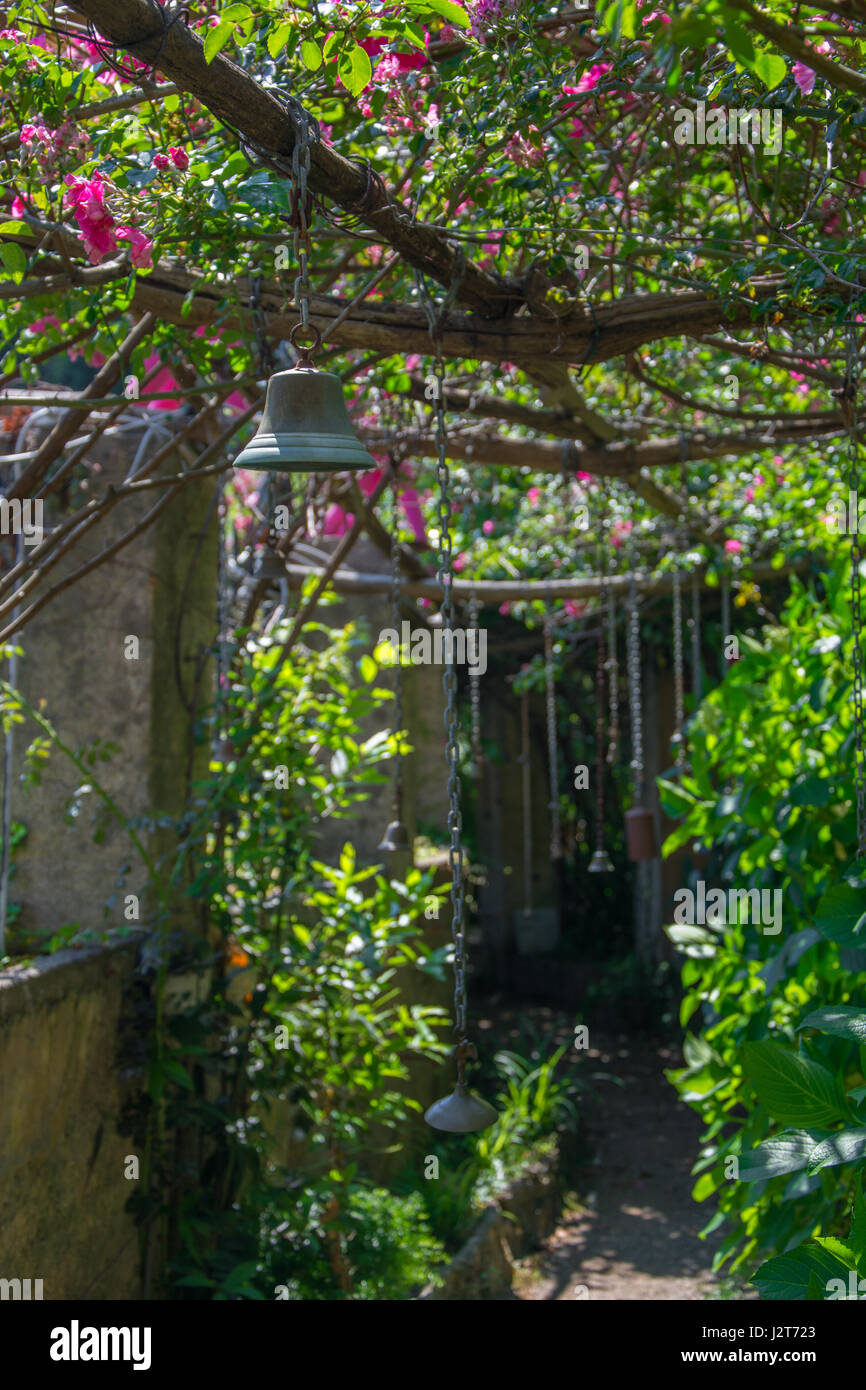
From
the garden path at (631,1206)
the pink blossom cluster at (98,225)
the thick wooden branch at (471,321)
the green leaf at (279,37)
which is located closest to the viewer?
the green leaf at (279,37)

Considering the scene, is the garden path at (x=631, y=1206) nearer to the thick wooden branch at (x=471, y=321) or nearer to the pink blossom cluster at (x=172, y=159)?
the thick wooden branch at (x=471, y=321)

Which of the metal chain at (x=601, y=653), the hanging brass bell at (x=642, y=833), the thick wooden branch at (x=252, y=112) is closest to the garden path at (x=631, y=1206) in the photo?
the metal chain at (x=601, y=653)

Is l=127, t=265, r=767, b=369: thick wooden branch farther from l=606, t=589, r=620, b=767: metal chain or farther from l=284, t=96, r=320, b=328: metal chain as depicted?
l=606, t=589, r=620, b=767: metal chain

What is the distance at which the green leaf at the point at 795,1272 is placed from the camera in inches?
76.1

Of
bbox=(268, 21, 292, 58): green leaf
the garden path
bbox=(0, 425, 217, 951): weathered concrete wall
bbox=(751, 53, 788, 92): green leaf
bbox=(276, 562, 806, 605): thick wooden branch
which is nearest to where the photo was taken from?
bbox=(751, 53, 788, 92): green leaf

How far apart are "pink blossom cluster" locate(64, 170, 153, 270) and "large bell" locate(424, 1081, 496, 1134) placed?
1679mm

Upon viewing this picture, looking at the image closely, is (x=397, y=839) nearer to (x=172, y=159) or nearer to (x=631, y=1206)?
(x=172, y=159)

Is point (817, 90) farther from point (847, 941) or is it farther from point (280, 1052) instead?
point (280, 1052)

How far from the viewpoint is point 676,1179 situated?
614 centimetres

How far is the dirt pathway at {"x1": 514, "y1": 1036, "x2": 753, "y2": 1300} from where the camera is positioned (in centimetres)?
491

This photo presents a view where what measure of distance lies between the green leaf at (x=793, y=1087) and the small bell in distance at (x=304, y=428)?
1258mm

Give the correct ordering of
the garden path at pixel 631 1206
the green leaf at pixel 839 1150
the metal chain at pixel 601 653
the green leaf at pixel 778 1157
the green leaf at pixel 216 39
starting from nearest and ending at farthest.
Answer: the green leaf at pixel 216 39
the green leaf at pixel 839 1150
the green leaf at pixel 778 1157
the metal chain at pixel 601 653
the garden path at pixel 631 1206

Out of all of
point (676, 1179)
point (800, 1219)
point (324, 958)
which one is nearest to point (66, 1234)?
point (324, 958)

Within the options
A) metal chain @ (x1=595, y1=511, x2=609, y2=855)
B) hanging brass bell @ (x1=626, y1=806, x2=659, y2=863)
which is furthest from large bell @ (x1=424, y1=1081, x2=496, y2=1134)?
hanging brass bell @ (x1=626, y1=806, x2=659, y2=863)
